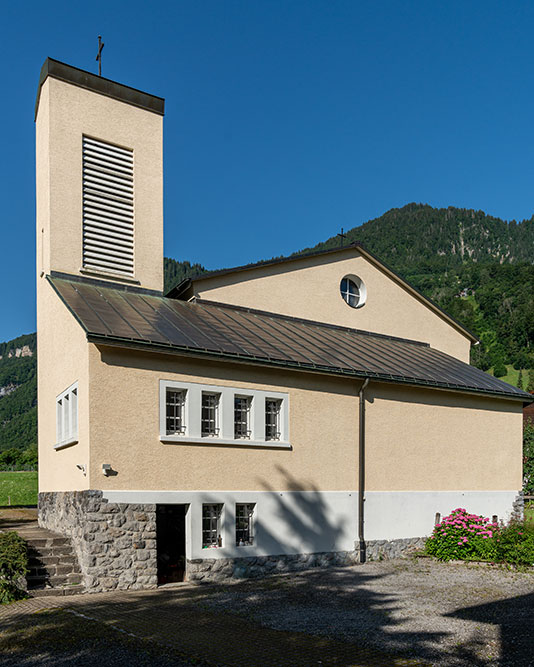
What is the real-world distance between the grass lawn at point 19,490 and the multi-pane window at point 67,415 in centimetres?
2200

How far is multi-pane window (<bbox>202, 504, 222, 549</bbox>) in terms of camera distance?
603 inches

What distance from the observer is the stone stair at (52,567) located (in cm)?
1308

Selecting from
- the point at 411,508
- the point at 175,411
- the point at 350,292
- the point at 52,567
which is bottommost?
the point at 411,508

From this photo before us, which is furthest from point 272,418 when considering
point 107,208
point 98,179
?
point 98,179

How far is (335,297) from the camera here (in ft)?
74.2

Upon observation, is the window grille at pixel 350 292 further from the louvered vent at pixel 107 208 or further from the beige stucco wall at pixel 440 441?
the louvered vent at pixel 107 208

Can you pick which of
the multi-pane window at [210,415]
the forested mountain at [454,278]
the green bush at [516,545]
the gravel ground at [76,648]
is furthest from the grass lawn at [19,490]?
the forested mountain at [454,278]

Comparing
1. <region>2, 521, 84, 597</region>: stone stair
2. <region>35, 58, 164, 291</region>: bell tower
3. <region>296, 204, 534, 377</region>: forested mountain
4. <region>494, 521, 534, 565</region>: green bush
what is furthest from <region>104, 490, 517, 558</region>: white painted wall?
<region>296, 204, 534, 377</region>: forested mountain

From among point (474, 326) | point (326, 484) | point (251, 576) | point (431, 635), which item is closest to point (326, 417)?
point (326, 484)

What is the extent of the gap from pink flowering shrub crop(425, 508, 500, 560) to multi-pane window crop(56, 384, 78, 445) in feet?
33.3

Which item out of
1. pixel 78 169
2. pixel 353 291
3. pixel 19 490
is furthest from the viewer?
pixel 19 490

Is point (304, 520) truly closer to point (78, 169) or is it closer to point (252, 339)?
point (252, 339)

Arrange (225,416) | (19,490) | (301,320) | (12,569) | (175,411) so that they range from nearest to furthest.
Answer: (12,569) → (175,411) → (225,416) → (301,320) → (19,490)

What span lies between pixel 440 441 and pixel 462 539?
3148mm
